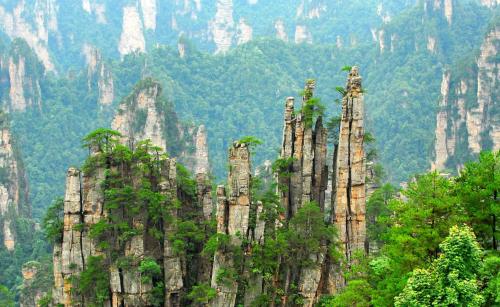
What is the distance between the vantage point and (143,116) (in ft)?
313


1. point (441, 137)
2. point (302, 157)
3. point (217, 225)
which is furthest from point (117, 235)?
point (441, 137)

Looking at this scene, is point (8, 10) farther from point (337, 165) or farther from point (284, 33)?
point (337, 165)

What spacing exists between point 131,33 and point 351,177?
15670 centimetres

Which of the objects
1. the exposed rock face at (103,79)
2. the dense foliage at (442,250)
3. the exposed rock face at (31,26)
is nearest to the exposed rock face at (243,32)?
the exposed rock face at (31,26)

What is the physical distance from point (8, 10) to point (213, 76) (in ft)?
177

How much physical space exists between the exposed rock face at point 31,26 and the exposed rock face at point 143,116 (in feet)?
253

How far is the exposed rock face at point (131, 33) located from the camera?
19138 cm

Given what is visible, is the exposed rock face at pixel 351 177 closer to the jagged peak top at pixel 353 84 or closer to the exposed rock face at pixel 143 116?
the jagged peak top at pixel 353 84

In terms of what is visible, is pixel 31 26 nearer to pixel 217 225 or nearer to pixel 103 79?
pixel 103 79

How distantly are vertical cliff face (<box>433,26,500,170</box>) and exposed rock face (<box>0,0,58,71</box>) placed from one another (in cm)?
8995

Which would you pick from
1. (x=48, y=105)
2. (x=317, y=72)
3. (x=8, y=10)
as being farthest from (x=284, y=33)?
(x=48, y=105)

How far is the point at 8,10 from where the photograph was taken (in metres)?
178

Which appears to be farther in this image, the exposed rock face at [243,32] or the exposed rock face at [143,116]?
the exposed rock face at [243,32]

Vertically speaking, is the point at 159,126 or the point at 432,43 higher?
the point at 432,43
